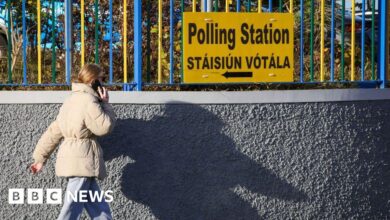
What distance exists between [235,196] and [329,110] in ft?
3.45

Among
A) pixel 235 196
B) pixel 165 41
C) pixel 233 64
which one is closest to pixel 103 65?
pixel 165 41

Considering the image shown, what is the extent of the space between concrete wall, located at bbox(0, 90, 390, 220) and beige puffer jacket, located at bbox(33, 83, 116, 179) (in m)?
0.54

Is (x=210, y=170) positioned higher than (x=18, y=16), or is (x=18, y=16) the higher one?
(x=18, y=16)

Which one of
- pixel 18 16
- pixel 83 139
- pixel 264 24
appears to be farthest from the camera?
pixel 18 16

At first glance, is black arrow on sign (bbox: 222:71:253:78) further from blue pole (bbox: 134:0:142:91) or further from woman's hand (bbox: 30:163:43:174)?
woman's hand (bbox: 30:163:43:174)

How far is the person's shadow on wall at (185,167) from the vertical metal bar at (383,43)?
1.44 metres

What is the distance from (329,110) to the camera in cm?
721

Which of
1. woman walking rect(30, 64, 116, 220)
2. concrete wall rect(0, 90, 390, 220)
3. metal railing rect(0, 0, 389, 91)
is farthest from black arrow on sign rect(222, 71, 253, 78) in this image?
woman walking rect(30, 64, 116, 220)

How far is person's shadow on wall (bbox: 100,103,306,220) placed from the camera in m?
6.89

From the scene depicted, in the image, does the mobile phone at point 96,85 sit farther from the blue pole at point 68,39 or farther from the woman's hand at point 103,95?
the blue pole at point 68,39

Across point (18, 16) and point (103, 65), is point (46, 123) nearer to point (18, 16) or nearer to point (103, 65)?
point (103, 65)

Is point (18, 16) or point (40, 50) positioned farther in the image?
point (18, 16)

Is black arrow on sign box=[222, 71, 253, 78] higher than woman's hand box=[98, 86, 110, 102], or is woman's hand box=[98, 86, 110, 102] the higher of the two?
black arrow on sign box=[222, 71, 253, 78]

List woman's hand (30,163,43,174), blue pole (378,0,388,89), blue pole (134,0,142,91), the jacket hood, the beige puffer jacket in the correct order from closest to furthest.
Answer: the beige puffer jacket
the jacket hood
woman's hand (30,163,43,174)
blue pole (134,0,142,91)
blue pole (378,0,388,89)
